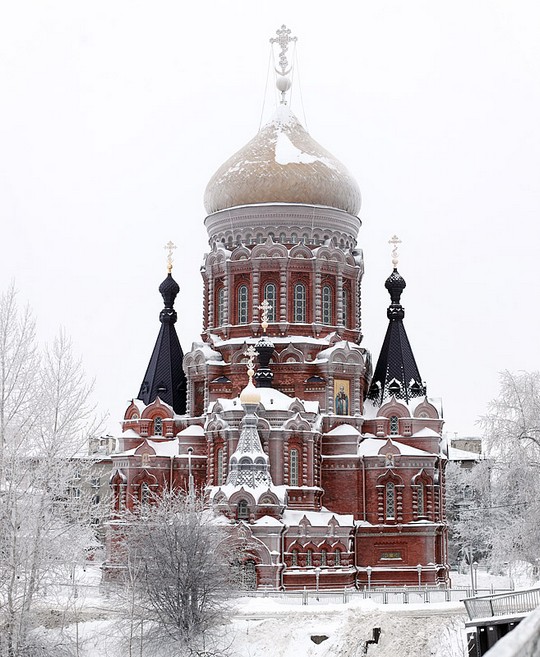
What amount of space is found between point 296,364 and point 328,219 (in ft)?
18.2

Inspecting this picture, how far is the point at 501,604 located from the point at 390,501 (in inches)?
720

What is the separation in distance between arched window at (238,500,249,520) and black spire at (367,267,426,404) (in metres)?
7.90

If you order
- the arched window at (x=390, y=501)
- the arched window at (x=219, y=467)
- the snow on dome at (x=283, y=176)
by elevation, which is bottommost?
the arched window at (x=390, y=501)

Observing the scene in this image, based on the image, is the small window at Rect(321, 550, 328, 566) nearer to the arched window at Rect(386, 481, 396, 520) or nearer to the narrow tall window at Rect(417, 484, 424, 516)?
the arched window at Rect(386, 481, 396, 520)

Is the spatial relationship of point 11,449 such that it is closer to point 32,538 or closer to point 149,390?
point 32,538

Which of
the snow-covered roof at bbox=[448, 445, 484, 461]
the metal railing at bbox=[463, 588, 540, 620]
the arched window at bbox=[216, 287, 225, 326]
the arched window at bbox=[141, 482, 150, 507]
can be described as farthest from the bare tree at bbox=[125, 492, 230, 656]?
the snow-covered roof at bbox=[448, 445, 484, 461]

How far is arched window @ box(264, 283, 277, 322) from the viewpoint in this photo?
37.5 meters

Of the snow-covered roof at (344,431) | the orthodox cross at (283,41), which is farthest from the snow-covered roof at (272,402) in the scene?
the orthodox cross at (283,41)

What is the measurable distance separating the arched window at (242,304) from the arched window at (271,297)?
813 millimetres

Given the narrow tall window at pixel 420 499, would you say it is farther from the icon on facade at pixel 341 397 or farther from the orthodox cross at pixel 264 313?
the orthodox cross at pixel 264 313

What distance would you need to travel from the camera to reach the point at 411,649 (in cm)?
2397

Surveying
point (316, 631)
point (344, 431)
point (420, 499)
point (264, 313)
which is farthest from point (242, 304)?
point (316, 631)

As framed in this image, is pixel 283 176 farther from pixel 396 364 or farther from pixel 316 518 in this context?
pixel 316 518

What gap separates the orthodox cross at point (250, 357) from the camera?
114 ft
